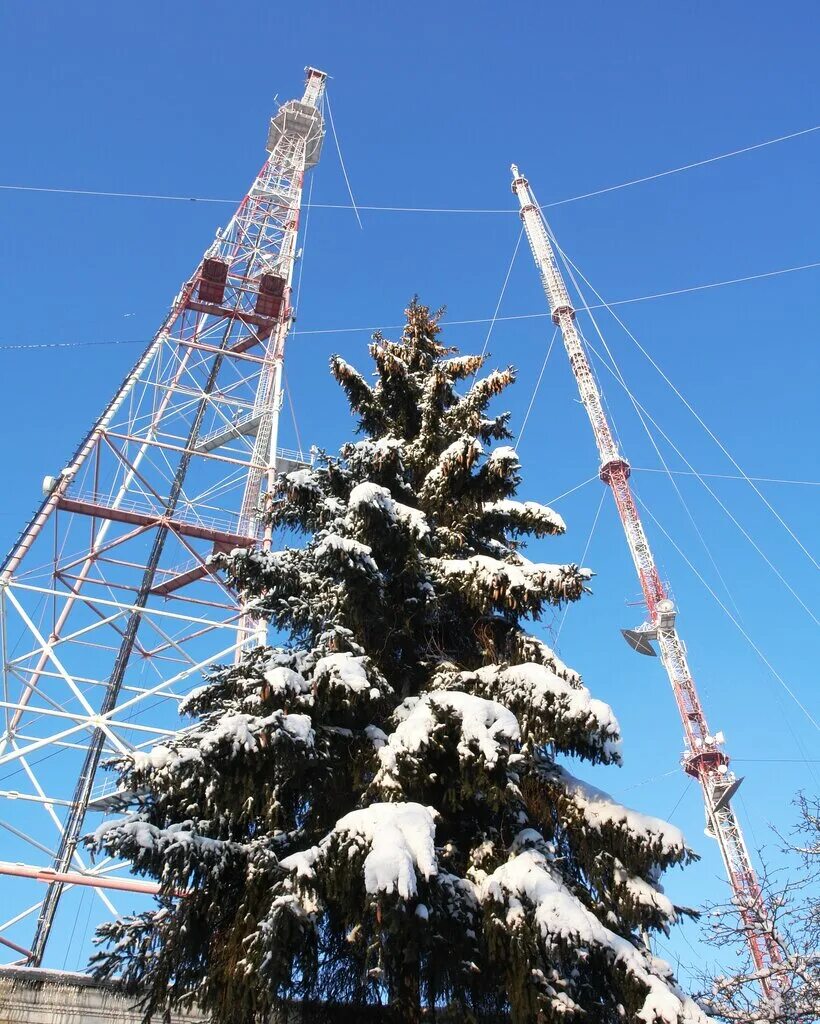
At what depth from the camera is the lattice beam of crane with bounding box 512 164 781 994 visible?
95.0 ft

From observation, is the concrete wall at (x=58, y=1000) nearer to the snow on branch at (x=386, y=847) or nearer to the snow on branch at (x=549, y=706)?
the snow on branch at (x=386, y=847)

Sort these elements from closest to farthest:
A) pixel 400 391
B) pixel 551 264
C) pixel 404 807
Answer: pixel 404 807 → pixel 400 391 → pixel 551 264

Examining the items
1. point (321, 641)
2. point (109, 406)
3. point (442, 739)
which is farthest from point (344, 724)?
point (109, 406)

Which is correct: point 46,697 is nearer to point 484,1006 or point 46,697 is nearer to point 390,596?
point 390,596

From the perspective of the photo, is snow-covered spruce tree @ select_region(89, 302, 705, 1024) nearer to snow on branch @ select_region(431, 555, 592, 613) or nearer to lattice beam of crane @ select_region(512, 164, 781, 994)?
snow on branch @ select_region(431, 555, 592, 613)

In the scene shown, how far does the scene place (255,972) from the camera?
5.52 metres

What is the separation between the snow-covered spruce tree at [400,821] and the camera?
18.4 feet

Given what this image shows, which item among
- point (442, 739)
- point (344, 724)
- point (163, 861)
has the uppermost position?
point (344, 724)

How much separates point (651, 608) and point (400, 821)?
2805 centimetres

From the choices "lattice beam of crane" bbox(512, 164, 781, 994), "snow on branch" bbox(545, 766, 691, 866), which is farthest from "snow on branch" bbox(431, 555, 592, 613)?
"lattice beam of crane" bbox(512, 164, 781, 994)

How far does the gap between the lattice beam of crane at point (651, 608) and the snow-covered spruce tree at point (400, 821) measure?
2273 centimetres

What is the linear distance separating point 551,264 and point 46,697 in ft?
97.3

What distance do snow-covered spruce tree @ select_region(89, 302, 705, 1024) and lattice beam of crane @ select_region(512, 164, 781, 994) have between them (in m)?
22.7

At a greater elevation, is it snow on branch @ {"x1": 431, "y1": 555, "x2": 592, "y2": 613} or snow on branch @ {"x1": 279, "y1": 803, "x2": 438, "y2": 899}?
snow on branch @ {"x1": 431, "y1": 555, "x2": 592, "y2": 613}
